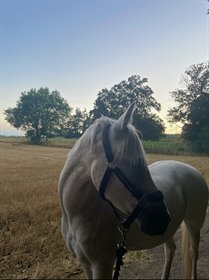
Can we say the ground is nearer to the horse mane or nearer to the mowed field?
the mowed field

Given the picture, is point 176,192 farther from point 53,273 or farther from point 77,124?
point 77,124

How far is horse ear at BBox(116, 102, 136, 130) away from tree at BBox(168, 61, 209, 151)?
1409 inches

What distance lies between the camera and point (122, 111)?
56.5 m

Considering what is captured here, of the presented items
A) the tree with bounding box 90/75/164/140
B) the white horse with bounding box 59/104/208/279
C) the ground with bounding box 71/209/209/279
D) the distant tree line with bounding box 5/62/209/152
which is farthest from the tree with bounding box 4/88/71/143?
the white horse with bounding box 59/104/208/279

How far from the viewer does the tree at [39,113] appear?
63.1m

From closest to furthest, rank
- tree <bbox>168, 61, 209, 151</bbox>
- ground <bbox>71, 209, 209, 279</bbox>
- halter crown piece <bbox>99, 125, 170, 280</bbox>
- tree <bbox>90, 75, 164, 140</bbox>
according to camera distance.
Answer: halter crown piece <bbox>99, 125, 170, 280</bbox> < ground <bbox>71, 209, 209, 279</bbox> < tree <bbox>168, 61, 209, 151</bbox> < tree <bbox>90, 75, 164, 140</bbox>

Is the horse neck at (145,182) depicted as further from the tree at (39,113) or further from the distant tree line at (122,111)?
the tree at (39,113)

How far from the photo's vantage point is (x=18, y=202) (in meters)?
7.91

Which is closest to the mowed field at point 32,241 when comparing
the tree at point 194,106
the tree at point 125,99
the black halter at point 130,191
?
the black halter at point 130,191

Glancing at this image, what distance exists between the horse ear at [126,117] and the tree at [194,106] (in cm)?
3580

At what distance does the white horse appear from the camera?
221 centimetres

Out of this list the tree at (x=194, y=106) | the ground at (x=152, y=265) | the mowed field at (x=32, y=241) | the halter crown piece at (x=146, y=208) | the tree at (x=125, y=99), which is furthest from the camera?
the tree at (x=125, y=99)

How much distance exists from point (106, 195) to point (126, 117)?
22.8 inches

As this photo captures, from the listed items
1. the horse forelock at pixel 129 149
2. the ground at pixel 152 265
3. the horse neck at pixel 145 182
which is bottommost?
the ground at pixel 152 265
